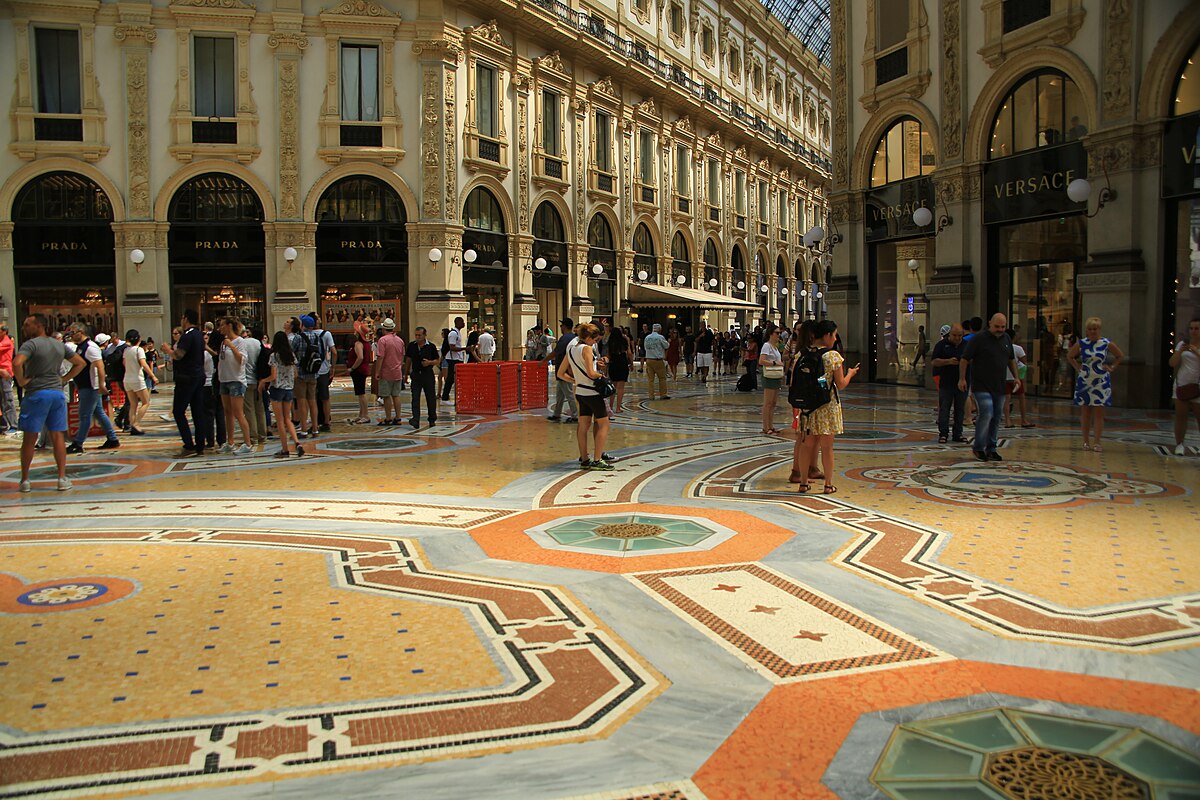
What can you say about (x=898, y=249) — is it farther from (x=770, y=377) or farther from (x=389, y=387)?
(x=389, y=387)

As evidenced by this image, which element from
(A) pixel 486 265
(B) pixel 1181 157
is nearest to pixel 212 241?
(A) pixel 486 265

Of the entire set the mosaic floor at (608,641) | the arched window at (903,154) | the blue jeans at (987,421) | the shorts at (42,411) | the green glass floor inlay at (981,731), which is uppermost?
the arched window at (903,154)

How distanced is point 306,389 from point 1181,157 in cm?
1429

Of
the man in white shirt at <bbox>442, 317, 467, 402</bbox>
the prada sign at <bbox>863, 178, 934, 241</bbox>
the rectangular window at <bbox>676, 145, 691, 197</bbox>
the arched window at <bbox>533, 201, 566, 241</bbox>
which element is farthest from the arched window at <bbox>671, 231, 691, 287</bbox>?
the man in white shirt at <bbox>442, 317, 467, 402</bbox>

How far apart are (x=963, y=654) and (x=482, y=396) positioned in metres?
13.8

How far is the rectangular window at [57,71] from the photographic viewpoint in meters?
25.5

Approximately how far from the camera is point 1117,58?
632 inches

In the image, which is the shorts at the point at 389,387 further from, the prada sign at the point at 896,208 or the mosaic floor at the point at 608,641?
the prada sign at the point at 896,208

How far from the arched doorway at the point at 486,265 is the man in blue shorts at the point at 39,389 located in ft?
64.9

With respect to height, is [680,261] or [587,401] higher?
[680,261]

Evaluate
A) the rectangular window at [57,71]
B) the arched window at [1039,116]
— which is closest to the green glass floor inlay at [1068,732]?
the arched window at [1039,116]

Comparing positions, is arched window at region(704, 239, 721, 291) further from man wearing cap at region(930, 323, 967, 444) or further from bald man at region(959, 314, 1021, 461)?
bald man at region(959, 314, 1021, 461)

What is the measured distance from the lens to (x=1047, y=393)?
18.7 meters

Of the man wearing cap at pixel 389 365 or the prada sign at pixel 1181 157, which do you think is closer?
the man wearing cap at pixel 389 365
